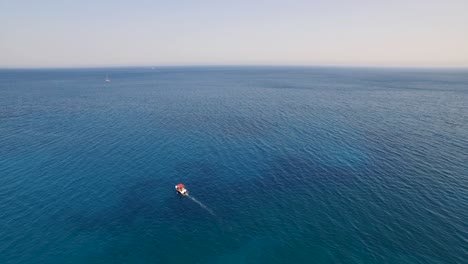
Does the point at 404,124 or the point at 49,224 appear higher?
the point at 404,124

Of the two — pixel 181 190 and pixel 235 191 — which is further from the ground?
pixel 181 190

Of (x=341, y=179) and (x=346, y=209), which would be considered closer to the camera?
(x=346, y=209)

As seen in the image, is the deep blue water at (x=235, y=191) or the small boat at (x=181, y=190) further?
the small boat at (x=181, y=190)

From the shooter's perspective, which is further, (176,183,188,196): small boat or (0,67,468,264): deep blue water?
(176,183,188,196): small boat

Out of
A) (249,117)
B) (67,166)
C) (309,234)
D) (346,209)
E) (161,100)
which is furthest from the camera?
(161,100)

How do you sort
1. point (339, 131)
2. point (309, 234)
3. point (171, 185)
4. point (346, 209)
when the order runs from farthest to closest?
point (339, 131)
point (171, 185)
point (346, 209)
point (309, 234)

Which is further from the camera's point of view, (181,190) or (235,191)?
(235,191)

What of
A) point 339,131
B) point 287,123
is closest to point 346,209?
point 339,131

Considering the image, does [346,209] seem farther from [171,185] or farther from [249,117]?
[249,117]
